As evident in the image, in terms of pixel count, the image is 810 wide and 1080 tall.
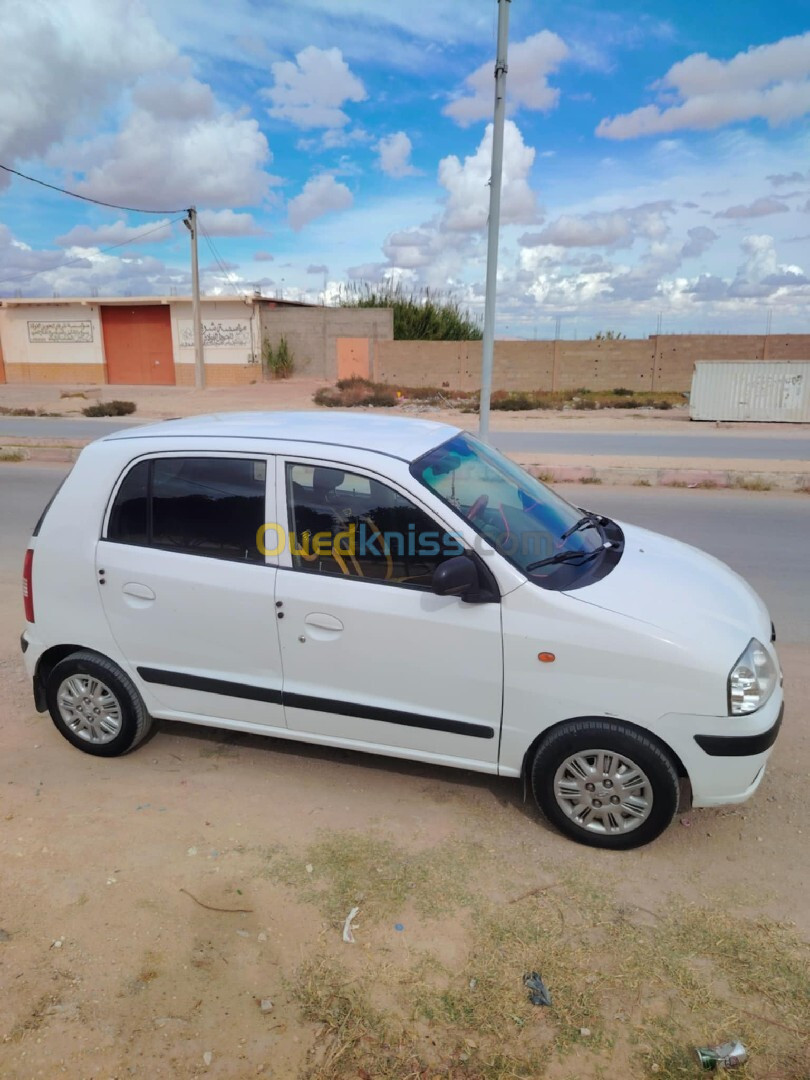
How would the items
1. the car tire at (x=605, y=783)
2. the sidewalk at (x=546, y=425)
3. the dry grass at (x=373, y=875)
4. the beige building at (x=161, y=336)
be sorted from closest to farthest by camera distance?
the dry grass at (x=373, y=875), the car tire at (x=605, y=783), the sidewalk at (x=546, y=425), the beige building at (x=161, y=336)

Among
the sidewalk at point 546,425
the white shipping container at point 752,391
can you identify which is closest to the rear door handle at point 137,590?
the sidewalk at point 546,425

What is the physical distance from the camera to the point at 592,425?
72.5 ft

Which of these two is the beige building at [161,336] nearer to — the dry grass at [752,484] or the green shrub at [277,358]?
the green shrub at [277,358]

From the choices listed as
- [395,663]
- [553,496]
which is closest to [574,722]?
[395,663]

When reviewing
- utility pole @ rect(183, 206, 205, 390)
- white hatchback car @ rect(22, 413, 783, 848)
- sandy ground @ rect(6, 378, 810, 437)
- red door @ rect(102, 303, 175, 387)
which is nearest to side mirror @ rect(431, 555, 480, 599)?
white hatchback car @ rect(22, 413, 783, 848)

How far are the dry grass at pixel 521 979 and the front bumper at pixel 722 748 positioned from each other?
16.0 inches

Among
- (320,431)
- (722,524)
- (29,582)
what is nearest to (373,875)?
(320,431)

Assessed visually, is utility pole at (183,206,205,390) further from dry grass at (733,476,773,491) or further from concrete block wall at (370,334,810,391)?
dry grass at (733,476,773,491)

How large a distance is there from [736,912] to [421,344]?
35822mm

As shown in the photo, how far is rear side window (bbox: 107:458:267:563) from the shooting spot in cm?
337

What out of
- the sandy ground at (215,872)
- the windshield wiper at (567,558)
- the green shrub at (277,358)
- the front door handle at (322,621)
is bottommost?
the sandy ground at (215,872)

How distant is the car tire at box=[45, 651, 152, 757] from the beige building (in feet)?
113

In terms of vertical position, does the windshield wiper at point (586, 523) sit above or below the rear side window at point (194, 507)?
below

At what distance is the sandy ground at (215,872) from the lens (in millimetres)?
2273
